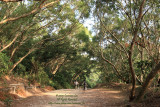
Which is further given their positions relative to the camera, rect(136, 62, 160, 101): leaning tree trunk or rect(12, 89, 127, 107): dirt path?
rect(12, 89, 127, 107): dirt path

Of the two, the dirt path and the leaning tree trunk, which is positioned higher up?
the leaning tree trunk

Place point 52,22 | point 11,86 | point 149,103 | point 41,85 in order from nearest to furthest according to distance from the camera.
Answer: point 149,103 → point 11,86 → point 52,22 → point 41,85

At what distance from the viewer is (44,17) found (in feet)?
48.8

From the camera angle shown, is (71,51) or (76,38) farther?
(76,38)

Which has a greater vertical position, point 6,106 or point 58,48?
point 58,48

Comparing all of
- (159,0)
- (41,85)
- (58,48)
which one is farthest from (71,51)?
(159,0)

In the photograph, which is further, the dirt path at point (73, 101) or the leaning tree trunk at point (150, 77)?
the dirt path at point (73, 101)

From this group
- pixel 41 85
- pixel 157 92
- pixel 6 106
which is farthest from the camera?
pixel 41 85

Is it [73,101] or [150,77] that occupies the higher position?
[150,77]

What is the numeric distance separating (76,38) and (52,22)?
34.8ft

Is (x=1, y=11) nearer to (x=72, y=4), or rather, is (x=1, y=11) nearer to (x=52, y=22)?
(x=52, y=22)

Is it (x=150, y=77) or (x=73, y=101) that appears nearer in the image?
(x=150, y=77)

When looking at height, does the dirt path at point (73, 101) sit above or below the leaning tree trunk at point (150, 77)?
below

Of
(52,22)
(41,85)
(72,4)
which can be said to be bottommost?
(41,85)
